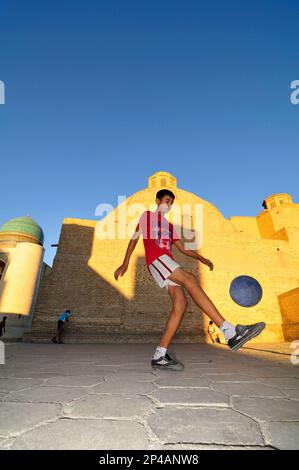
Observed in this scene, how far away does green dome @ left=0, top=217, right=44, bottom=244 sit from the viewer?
2503 cm

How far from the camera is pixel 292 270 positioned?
46.3 ft

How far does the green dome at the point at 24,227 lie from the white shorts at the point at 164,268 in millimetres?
25738

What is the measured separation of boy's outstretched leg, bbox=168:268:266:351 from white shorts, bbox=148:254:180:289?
0.16 feet

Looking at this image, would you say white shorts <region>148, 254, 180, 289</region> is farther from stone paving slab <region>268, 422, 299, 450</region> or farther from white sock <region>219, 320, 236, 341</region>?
stone paving slab <region>268, 422, 299, 450</region>

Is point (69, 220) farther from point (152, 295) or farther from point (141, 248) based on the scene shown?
point (152, 295)

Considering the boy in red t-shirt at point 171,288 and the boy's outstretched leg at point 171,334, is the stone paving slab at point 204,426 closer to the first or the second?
the boy in red t-shirt at point 171,288

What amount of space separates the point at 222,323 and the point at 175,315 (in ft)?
1.64

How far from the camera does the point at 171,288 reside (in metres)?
2.58

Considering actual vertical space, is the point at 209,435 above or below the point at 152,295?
below

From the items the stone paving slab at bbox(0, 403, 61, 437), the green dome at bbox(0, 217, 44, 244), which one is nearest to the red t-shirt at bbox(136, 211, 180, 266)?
the stone paving slab at bbox(0, 403, 61, 437)

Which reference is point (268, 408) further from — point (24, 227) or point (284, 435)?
point (24, 227)
